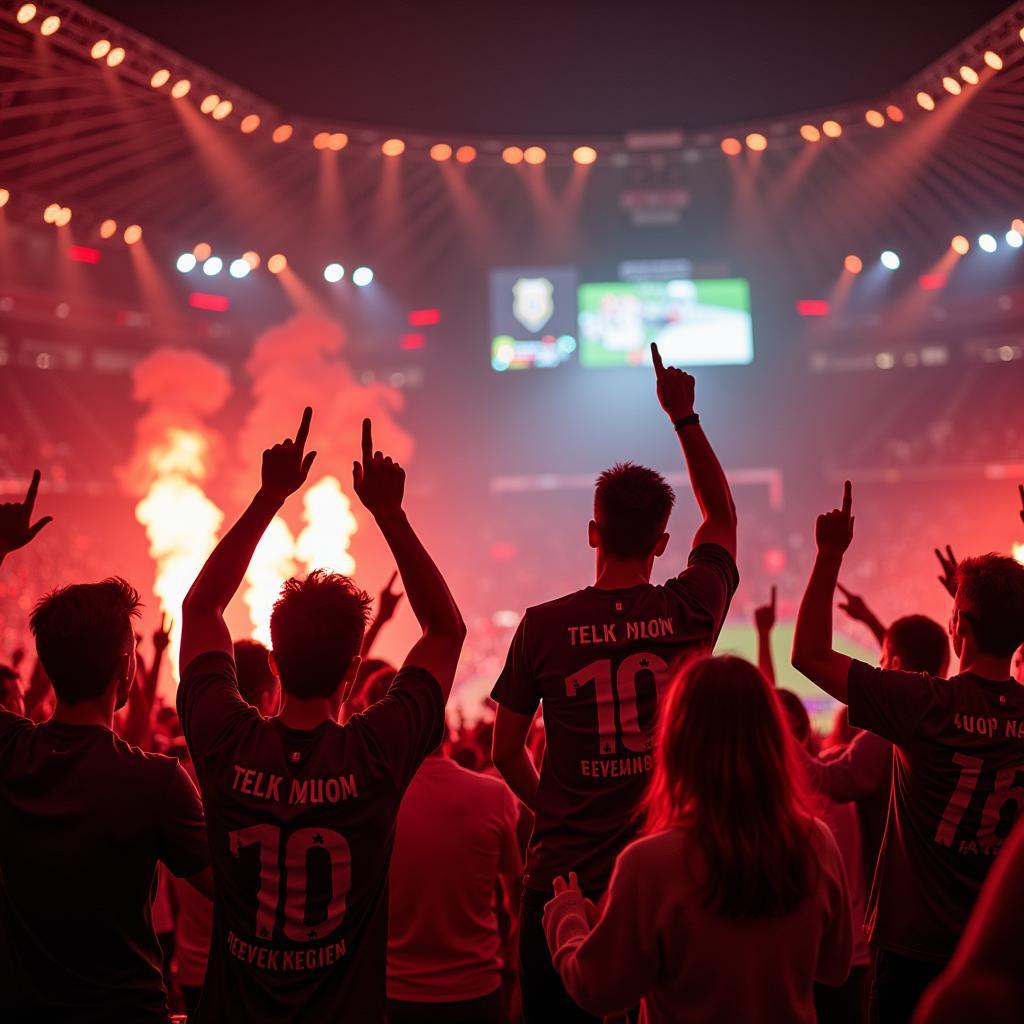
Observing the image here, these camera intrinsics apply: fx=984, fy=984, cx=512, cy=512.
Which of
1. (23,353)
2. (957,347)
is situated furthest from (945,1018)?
(957,347)

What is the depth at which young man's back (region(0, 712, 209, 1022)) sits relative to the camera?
7.25ft

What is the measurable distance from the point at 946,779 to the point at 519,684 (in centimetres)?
123

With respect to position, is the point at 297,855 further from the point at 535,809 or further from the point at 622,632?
the point at 622,632

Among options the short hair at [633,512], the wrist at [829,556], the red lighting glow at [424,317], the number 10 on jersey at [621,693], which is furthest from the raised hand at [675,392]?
the red lighting glow at [424,317]

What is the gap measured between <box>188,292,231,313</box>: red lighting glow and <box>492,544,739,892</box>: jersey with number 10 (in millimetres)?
30531

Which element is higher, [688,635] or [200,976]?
[688,635]

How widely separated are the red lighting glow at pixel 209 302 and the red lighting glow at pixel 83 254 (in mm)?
3241

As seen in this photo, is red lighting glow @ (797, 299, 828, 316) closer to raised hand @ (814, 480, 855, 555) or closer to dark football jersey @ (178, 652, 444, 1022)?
raised hand @ (814, 480, 855, 555)

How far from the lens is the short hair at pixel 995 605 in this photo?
284 centimetres

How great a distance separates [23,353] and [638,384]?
19.1 meters

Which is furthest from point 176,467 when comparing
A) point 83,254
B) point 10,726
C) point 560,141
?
point 10,726

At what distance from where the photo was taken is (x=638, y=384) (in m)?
32.9

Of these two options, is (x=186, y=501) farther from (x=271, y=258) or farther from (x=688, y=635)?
(x=688, y=635)

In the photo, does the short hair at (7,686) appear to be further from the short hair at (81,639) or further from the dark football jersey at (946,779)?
the dark football jersey at (946,779)
